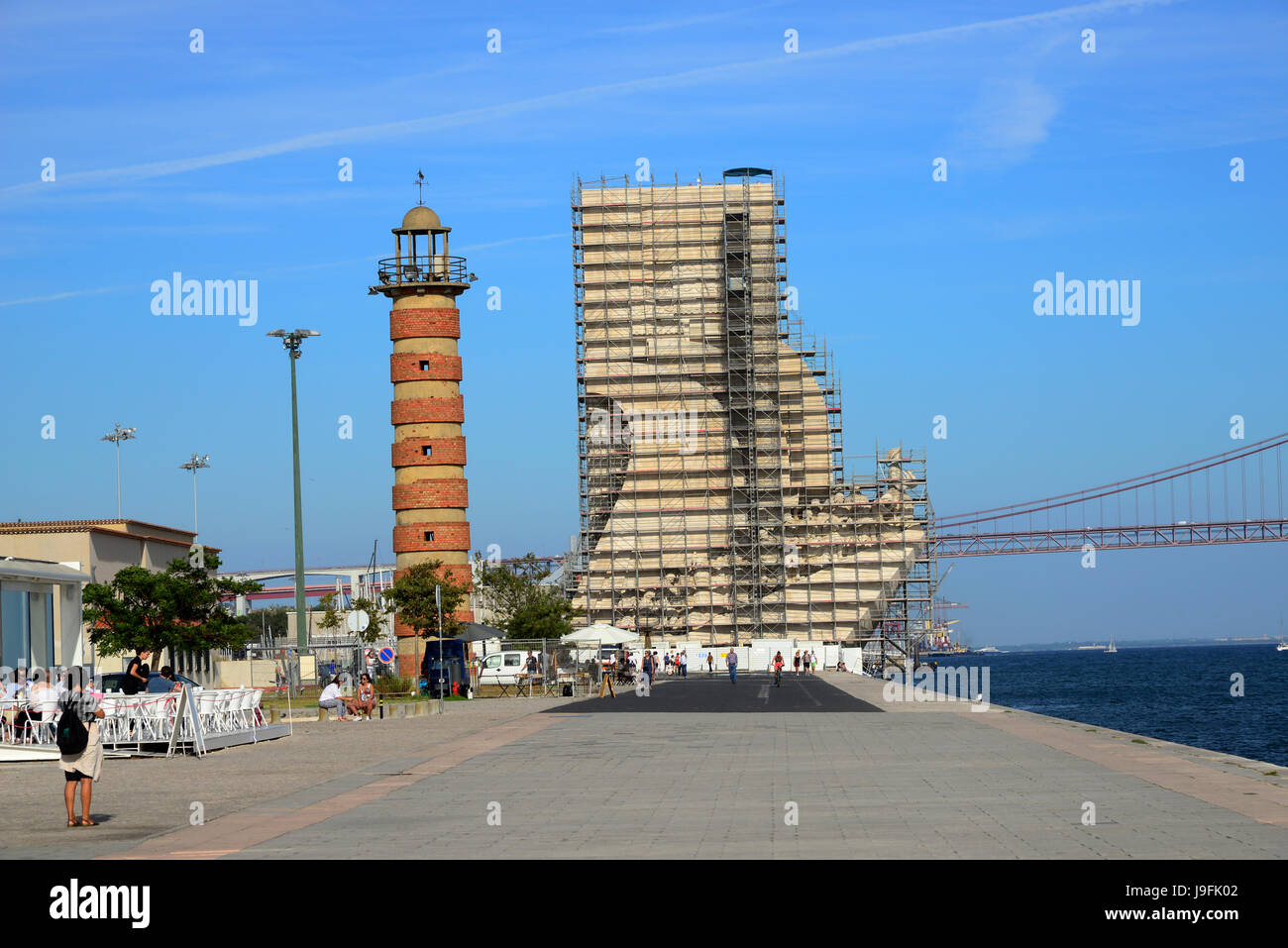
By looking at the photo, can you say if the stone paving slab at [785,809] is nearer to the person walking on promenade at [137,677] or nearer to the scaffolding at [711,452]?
the person walking on promenade at [137,677]

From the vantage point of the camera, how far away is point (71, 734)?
15.6 m

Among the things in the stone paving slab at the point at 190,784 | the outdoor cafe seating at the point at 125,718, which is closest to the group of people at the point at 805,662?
the stone paving slab at the point at 190,784

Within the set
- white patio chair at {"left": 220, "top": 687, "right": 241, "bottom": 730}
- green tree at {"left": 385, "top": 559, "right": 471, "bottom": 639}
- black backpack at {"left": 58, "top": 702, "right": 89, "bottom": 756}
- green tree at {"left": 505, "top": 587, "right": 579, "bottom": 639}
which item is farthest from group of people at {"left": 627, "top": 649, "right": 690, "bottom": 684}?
black backpack at {"left": 58, "top": 702, "right": 89, "bottom": 756}

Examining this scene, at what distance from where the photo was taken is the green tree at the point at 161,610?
42656mm

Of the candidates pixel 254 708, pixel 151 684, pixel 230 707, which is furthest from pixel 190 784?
pixel 151 684

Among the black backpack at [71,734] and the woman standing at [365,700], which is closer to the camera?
the black backpack at [71,734]

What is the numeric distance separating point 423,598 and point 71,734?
45396 mm

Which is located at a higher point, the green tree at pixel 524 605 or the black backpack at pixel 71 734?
the black backpack at pixel 71 734

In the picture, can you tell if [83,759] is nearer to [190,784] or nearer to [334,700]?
[190,784]

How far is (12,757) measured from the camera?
80.8 ft

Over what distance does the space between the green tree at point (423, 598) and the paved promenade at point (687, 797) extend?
30.6m

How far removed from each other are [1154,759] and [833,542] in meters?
84.6
